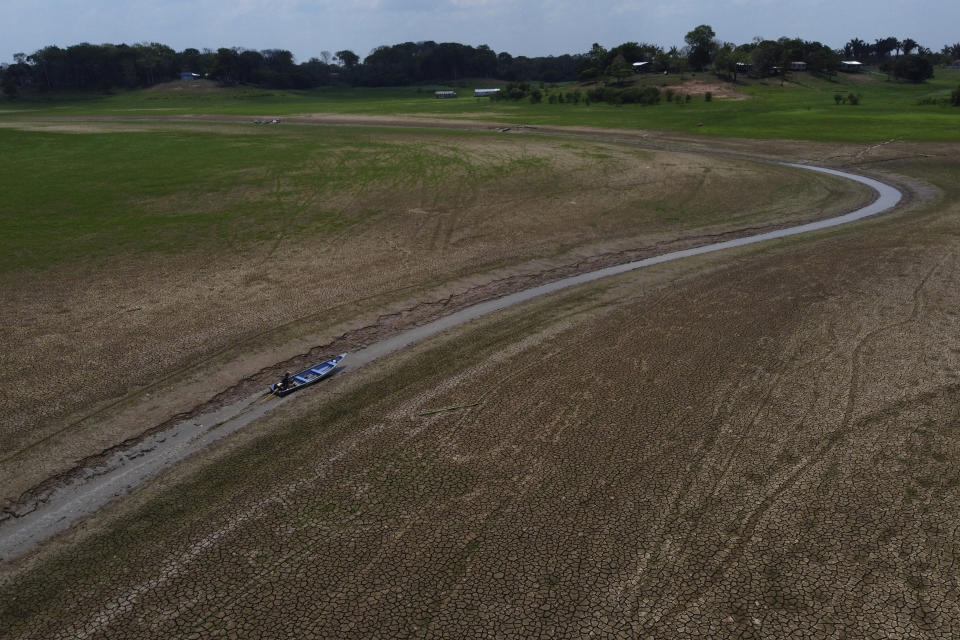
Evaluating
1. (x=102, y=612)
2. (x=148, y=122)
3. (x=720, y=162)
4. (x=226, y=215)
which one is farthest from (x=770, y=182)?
(x=148, y=122)

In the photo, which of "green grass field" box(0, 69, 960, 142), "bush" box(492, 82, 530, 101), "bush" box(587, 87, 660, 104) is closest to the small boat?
"green grass field" box(0, 69, 960, 142)

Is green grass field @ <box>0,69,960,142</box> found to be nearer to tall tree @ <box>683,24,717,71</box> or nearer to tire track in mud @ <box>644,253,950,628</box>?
tall tree @ <box>683,24,717,71</box>

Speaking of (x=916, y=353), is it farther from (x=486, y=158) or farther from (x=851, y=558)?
(x=486, y=158)

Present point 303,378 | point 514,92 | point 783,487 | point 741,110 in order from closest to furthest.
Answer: point 783,487, point 303,378, point 741,110, point 514,92

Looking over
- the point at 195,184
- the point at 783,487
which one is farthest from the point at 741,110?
the point at 783,487

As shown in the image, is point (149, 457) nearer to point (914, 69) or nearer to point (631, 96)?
point (631, 96)

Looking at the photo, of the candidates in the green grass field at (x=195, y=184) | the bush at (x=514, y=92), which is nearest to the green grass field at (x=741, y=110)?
the bush at (x=514, y=92)

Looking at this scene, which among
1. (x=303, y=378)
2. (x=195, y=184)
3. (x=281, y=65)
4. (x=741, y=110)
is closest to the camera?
(x=303, y=378)

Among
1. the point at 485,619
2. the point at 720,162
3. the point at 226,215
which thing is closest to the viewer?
the point at 485,619
